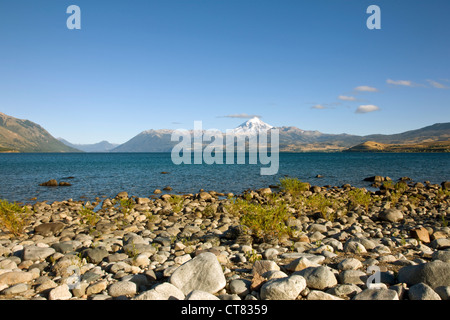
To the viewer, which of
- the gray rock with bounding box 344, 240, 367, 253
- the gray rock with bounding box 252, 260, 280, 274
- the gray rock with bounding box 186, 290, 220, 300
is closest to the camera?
the gray rock with bounding box 186, 290, 220, 300

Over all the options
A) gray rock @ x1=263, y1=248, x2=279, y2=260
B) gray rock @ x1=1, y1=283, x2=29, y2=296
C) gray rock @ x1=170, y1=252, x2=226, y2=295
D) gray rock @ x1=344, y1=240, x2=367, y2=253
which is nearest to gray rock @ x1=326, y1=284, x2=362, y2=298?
gray rock @ x1=170, y1=252, x2=226, y2=295

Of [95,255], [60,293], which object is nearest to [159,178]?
[95,255]

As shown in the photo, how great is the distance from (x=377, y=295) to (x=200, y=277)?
325cm

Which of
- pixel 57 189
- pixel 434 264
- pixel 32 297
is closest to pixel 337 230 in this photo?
pixel 434 264

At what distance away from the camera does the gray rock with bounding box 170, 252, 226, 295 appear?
575 cm

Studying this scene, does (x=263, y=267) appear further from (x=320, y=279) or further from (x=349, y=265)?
(x=349, y=265)

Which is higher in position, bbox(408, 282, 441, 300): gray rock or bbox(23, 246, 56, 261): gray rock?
bbox(408, 282, 441, 300): gray rock

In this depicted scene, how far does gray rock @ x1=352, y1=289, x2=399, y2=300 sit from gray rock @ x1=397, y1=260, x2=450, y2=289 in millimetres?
1076

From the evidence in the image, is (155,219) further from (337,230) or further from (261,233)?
(337,230)

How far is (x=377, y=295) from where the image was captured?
4.97 meters

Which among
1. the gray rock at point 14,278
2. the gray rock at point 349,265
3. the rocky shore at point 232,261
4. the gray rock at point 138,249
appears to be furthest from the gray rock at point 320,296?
the gray rock at point 14,278

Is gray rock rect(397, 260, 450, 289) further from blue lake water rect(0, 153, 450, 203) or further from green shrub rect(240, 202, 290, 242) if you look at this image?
blue lake water rect(0, 153, 450, 203)

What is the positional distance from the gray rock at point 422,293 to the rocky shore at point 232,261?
2 cm
